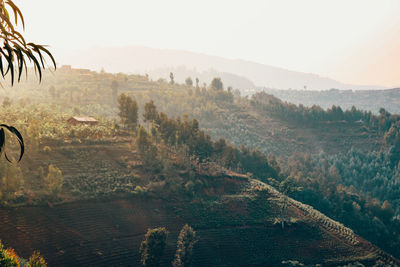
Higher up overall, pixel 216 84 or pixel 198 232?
pixel 216 84

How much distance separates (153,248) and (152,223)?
346 inches

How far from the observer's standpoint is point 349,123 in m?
153

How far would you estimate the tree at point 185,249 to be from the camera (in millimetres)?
44594

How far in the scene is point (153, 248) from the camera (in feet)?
140

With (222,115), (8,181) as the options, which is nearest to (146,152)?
(8,181)

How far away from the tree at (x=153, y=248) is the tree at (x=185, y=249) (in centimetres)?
262

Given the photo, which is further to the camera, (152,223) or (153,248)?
(152,223)

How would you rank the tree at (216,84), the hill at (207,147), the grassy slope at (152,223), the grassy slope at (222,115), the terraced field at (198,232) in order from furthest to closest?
1. the tree at (216,84)
2. the grassy slope at (222,115)
3. the hill at (207,147)
4. the grassy slope at (152,223)
5. the terraced field at (198,232)

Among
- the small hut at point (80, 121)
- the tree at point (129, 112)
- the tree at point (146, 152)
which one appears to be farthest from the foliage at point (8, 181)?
the tree at point (129, 112)

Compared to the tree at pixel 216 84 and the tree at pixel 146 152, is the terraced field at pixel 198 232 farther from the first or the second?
the tree at pixel 216 84

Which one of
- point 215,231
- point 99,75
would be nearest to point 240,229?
point 215,231

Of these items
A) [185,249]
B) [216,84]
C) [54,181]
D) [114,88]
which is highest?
[216,84]

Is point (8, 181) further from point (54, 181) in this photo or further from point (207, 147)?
point (207, 147)

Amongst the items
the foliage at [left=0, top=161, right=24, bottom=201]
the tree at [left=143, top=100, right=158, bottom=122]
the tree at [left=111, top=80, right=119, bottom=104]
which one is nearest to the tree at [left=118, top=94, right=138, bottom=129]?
the tree at [left=143, top=100, right=158, bottom=122]
